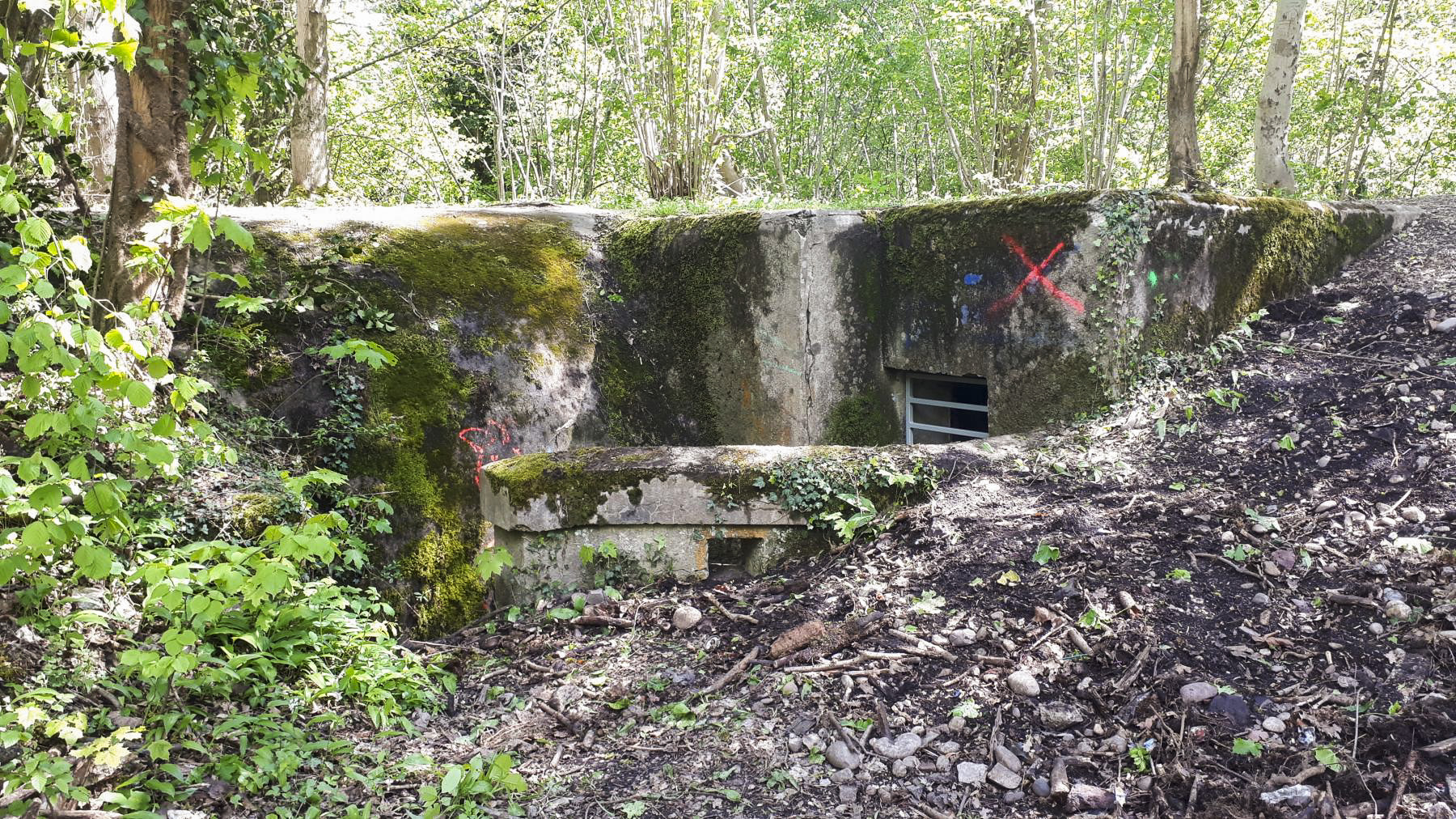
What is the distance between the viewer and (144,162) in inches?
158

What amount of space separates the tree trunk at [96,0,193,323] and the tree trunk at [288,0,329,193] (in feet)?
16.0

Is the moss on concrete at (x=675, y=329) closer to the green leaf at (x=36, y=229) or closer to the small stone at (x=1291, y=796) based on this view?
the green leaf at (x=36, y=229)

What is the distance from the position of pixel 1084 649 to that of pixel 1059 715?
1.17ft

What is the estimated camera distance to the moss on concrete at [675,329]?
6.41 metres

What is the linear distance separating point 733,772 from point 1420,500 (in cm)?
307

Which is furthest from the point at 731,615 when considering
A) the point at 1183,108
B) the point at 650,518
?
the point at 1183,108

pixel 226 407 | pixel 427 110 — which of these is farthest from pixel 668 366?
pixel 427 110

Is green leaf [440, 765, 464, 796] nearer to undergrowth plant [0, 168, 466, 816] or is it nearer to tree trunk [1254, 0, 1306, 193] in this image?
undergrowth plant [0, 168, 466, 816]

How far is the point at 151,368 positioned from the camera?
279cm

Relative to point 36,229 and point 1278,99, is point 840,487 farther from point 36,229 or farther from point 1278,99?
point 1278,99

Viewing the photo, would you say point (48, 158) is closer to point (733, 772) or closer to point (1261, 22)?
point (733, 772)

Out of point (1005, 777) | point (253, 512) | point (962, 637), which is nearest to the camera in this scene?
point (1005, 777)

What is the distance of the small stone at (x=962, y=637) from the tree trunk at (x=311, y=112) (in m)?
7.98

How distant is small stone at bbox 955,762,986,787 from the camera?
2.78 metres
